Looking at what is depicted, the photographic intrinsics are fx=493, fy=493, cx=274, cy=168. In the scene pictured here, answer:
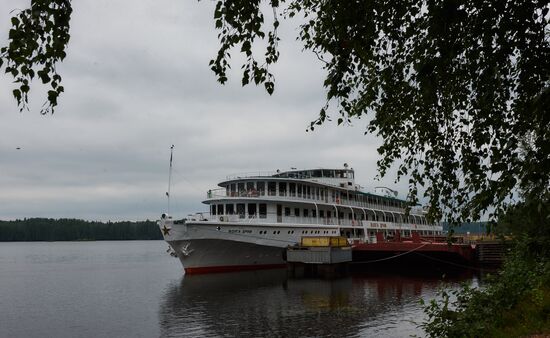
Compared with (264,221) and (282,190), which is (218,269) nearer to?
(264,221)

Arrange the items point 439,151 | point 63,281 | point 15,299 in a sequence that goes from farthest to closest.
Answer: point 63,281 → point 15,299 → point 439,151

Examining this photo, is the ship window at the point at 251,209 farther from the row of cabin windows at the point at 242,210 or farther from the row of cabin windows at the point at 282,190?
the row of cabin windows at the point at 282,190

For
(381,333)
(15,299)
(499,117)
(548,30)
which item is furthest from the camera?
(15,299)

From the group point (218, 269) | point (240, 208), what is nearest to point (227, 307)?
point (218, 269)

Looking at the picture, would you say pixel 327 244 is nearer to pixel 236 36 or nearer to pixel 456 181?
pixel 456 181

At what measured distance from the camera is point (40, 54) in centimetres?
396

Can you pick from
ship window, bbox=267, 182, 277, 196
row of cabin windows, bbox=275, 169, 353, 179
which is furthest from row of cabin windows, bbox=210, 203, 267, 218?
row of cabin windows, bbox=275, 169, 353, 179

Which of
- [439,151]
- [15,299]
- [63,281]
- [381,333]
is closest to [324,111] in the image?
[439,151]

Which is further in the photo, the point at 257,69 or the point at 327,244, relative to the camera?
the point at 327,244

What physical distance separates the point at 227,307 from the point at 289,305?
305 cm

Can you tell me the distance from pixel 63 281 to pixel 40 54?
4361 cm

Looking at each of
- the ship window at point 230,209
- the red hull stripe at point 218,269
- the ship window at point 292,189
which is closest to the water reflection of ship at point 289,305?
the red hull stripe at point 218,269

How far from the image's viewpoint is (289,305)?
2433 cm

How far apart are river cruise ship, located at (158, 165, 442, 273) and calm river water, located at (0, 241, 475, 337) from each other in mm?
1769
